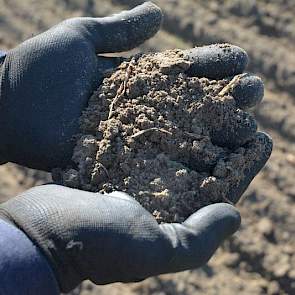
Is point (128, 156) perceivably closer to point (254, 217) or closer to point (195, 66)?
point (195, 66)

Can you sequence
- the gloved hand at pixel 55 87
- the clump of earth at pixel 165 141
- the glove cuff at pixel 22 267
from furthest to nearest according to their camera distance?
1. the gloved hand at pixel 55 87
2. the clump of earth at pixel 165 141
3. the glove cuff at pixel 22 267

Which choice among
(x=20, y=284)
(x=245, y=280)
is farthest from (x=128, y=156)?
(x=245, y=280)

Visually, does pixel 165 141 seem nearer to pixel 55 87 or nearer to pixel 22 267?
pixel 55 87

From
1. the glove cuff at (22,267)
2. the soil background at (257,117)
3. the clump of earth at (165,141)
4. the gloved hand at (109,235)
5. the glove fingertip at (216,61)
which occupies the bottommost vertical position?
the soil background at (257,117)

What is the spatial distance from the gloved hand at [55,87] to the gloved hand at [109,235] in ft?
0.93

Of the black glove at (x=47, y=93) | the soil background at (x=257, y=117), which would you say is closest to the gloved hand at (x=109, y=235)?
the black glove at (x=47, y=93)

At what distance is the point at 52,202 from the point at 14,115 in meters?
0.40

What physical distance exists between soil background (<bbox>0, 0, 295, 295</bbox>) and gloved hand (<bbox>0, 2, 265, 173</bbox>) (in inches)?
48.1

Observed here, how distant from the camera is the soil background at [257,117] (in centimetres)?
311

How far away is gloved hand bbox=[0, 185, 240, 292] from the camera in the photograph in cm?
166

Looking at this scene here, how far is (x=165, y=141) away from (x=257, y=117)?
178cm

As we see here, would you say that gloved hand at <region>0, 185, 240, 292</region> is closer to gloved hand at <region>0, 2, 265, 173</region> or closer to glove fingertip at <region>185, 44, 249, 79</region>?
gloved hand at <region>0, 2, 265, 173</region>

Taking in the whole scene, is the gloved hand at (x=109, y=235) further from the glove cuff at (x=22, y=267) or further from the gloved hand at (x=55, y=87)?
the gloved hand at (x=55, y=87)

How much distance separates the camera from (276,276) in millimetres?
3119
